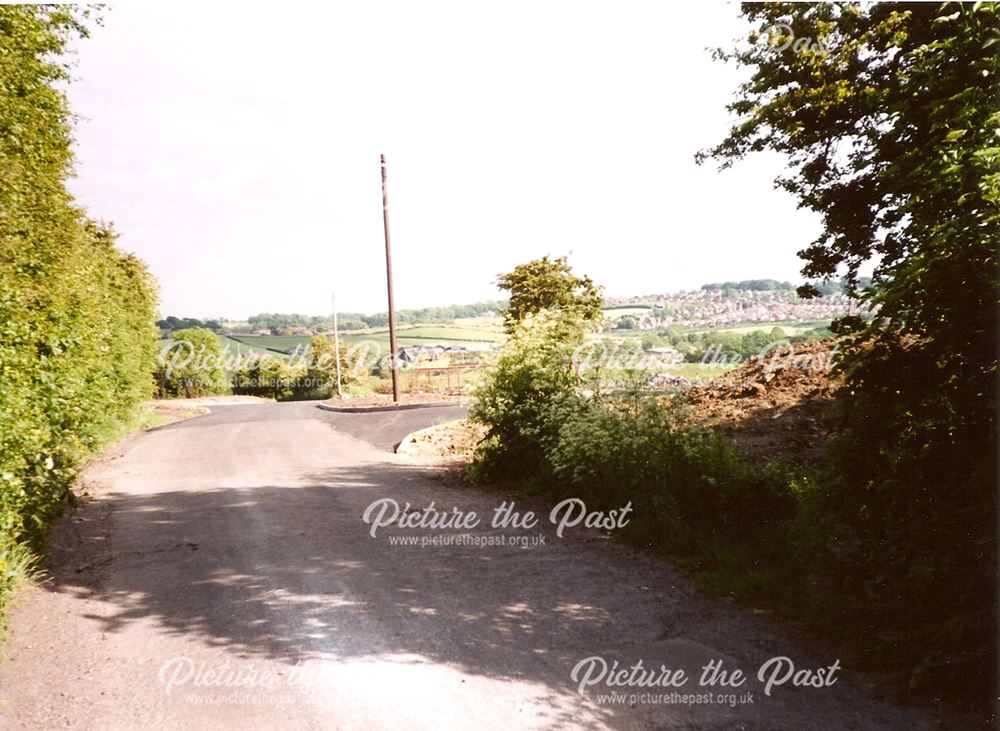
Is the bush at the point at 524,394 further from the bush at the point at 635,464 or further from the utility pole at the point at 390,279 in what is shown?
the utility pole at the point at 390,279

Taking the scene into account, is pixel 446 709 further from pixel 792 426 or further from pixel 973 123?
pixel 792 426

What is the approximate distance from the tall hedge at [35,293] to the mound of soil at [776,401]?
9350 millimetres

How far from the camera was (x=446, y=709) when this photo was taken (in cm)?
403

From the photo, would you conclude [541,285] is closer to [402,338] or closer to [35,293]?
[35,293]

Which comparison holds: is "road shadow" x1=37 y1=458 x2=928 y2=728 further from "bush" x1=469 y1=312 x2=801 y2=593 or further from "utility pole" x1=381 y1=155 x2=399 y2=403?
"utility pole" x1=381 y1=155 x2=399 y2=403

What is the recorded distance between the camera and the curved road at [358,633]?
160 inches

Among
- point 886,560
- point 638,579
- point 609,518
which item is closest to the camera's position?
point 886,560

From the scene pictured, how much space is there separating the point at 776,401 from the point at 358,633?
1032cm

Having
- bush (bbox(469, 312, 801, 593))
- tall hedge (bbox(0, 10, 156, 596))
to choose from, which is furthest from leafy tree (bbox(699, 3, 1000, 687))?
tall hedge (bbox(0, 10, 156, 596))

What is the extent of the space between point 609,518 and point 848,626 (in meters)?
3.65

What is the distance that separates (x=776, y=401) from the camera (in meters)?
12.6

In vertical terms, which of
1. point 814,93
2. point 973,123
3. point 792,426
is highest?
point 814,93

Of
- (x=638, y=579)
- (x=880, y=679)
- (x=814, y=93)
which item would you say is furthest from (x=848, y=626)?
(x=814, y=93)

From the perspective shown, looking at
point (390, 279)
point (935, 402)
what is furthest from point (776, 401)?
point (390, 279)
